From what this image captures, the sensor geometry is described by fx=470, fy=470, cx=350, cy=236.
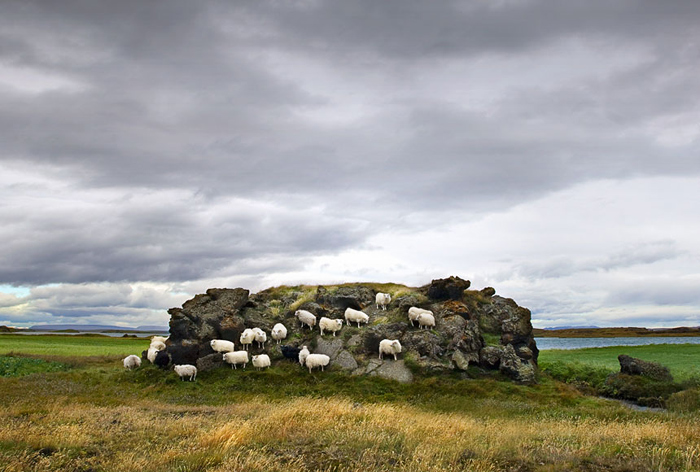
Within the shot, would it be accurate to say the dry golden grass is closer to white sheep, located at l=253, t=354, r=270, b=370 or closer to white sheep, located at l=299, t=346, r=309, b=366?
white sheep, located at l=253, t=354, r=270, b=370

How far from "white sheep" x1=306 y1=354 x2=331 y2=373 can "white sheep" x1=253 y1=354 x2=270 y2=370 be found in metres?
2.75

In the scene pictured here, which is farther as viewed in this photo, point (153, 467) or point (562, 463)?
point (562, 463)

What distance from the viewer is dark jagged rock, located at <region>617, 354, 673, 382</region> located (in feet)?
99.2

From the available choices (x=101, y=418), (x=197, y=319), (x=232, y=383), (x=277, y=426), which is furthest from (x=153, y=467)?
(x=197, y=319)

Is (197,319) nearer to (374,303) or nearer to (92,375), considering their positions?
(92,375)

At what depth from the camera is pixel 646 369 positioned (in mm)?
30984

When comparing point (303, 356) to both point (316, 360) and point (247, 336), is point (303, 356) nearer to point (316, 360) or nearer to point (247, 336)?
point (316, 360)

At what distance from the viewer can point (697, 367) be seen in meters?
36.3

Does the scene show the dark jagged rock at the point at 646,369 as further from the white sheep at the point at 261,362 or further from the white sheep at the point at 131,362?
the white sheep at the point at 131,362

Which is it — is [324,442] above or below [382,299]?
below

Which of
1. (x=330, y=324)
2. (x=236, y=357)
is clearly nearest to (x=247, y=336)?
(x=236, y=357)

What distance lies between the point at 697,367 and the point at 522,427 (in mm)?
28456

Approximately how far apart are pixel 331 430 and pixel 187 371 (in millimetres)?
16333

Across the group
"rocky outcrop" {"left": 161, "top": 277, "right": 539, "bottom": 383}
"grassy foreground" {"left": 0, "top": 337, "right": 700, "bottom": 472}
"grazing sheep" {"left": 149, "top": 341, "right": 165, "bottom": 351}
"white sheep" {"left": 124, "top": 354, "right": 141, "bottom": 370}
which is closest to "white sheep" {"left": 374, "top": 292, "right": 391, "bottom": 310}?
"rocky outcrop" {"left": 161, "top": 277, "right": 539, "bottom": 383}
